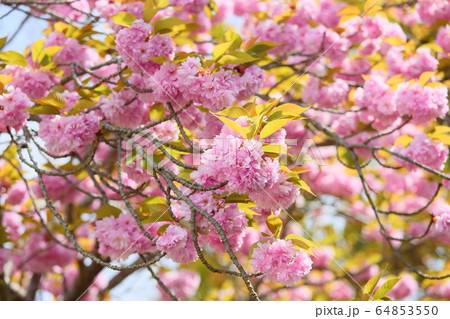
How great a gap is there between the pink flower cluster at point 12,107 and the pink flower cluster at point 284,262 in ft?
3.42

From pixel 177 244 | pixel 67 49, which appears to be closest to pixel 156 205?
pixel 177 244

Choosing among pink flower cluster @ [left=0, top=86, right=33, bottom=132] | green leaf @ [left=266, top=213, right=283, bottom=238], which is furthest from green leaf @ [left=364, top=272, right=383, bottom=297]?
pink flower cluster @ [left=0, top=86, right=33, bottom=132]

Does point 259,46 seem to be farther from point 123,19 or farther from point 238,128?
point 238,128

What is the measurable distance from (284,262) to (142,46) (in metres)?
0.92

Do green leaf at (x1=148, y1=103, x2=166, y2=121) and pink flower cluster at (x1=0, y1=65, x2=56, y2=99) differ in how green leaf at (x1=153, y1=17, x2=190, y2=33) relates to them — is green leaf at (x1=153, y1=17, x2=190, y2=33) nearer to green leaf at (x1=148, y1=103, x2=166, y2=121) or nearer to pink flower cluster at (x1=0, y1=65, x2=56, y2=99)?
green leaf at (x1=148, y1=103, x2=166, y2=121)

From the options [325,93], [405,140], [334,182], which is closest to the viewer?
[405,140]

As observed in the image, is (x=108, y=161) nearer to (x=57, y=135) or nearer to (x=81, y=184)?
(x=81, y=184)

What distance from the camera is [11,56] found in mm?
1953

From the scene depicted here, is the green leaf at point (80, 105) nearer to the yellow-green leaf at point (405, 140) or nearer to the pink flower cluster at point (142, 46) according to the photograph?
the pink flower cluster at point (142, 46)

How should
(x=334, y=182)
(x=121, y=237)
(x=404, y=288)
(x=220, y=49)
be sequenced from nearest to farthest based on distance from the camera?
(x=220, y=49) → (x=121, y=237) → (x=404, y=288) → (x=334, y=182)

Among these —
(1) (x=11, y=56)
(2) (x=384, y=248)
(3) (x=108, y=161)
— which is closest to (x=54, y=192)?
(3) (x=108, y=161)

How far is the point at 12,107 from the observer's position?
1.77 meters

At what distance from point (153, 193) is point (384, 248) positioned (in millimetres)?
2984

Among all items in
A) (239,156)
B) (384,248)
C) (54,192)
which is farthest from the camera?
(384,248)
